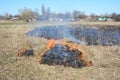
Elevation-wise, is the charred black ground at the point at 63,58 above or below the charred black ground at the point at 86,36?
above

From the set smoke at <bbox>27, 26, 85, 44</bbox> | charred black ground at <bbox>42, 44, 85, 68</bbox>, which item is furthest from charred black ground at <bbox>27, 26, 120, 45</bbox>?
charred black ground at <bbox>42, 44, 85, 68</bbox>

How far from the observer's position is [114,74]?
344 inches

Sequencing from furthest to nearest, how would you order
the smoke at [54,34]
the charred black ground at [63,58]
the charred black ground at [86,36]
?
the smoke at [54,34] → the charred black ground at [86,36] → the charred black ground at [63,58]

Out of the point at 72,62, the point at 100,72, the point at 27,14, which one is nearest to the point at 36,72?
the point at 72,62

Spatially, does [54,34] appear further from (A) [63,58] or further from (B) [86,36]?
(A) [63,58]

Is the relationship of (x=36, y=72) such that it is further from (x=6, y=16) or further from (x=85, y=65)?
(x=6, y=16)

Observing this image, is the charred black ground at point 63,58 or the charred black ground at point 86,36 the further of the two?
the charred black ground at point 86,36

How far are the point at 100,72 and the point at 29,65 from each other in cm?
318

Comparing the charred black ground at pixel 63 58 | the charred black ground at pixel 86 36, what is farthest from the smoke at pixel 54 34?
the charred black ground at pixel 63 58

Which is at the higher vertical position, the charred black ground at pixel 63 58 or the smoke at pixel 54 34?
the charred black ground at pixel 63 58

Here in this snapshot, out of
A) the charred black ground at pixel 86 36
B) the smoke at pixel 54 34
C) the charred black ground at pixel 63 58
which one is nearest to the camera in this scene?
the charred black ground at pixel 63 58

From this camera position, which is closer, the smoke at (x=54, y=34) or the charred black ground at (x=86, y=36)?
the charred black ground at (x=86, y=36)

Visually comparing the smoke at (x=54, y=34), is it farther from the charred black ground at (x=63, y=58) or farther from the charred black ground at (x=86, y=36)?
the charred black ground at (x=63, y=58)

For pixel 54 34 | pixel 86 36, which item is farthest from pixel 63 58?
pixel 54 34
